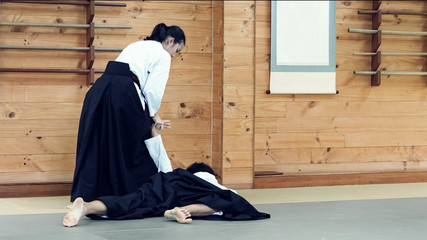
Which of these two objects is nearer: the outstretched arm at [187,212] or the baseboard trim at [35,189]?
the outstretched arm at [187,212]

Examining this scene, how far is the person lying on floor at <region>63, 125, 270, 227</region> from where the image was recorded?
384cm

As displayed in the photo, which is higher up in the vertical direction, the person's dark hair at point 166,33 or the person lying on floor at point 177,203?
the person's dark hair at point 166,33

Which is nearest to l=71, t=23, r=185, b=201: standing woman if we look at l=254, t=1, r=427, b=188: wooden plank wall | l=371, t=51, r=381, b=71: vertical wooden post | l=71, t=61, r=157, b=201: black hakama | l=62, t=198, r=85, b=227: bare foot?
l=71, t=61, r=157, b=201: black hakama

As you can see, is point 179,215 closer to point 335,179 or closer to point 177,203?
point 177,203

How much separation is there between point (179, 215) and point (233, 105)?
1.74 metres

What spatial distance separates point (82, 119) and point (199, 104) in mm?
1290

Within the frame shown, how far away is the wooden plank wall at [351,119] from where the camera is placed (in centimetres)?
567

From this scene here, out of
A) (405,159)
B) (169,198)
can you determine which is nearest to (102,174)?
(169,198)

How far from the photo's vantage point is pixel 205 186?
13.2ft

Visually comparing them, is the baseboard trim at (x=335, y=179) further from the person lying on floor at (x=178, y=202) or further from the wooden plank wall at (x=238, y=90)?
the person lying on floor at (x=178, y=202)

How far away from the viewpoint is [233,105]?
535 cm

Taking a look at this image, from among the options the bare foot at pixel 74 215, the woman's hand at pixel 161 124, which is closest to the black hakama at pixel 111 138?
the woman's hand at pixel 161 124

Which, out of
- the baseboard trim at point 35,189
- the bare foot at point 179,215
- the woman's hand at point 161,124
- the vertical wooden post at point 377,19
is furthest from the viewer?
the vertical wooden post at point 377,19

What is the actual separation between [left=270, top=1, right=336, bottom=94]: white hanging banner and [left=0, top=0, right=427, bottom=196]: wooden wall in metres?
0.09
